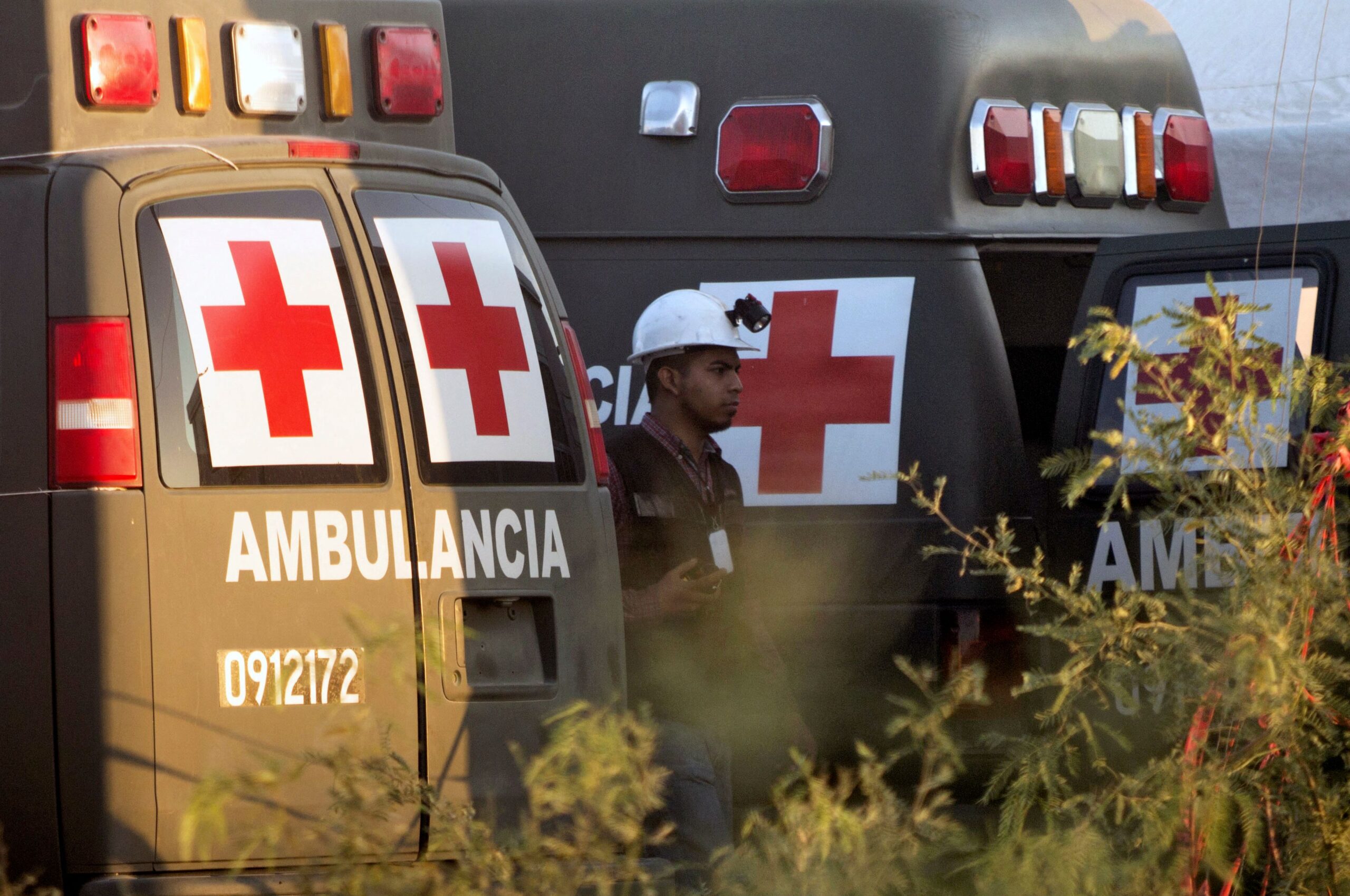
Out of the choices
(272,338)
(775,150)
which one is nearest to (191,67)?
(272,338)

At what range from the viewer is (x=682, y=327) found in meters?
4.84

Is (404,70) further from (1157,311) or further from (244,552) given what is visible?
(1157,311)

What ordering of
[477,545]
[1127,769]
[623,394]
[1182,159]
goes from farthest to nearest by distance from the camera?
[1182,159], [623,394], [477,545], [1127,769]

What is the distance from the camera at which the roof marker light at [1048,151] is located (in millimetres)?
5504

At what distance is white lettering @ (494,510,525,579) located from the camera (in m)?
3.76

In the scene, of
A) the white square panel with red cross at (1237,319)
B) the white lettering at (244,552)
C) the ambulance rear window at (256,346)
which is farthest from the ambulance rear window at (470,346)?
the white square panel with red cross at (1237,319)

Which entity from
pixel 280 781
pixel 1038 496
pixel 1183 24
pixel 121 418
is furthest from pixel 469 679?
pixel 1183 24

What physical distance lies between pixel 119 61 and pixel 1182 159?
3.54 meters

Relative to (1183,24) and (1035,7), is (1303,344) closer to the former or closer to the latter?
(1035,7)

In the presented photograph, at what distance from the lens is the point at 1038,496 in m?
5.23

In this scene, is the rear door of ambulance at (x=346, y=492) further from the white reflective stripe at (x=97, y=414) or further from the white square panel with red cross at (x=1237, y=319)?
→ the white square panel with red cross at (x=1237, y=319)

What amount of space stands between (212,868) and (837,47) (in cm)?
308

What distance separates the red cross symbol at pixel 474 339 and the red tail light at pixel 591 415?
0.90 feet

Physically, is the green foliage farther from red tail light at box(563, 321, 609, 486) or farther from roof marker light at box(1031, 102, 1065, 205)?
roof marker light at box(1031, 102, 1065, 205)
